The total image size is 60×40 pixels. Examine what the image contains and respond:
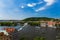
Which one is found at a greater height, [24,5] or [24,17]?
[24,5]

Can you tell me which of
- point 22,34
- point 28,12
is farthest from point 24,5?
point 22,34

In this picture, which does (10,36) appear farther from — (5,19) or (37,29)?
(37,29)

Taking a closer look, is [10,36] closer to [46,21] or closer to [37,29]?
[37,29]

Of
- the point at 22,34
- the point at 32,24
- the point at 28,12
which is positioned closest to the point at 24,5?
the point at 28,12

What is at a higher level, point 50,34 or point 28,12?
point 28,12

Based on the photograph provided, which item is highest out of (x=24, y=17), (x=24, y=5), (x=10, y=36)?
(x=24, y=5)

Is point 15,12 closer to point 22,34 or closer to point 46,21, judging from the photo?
point 22,34

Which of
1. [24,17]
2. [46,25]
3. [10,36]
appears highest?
[24,17]

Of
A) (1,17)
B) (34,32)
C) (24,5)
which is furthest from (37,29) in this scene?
(1,17)
